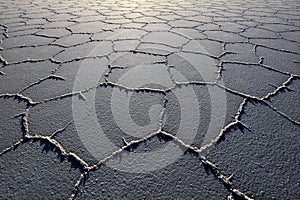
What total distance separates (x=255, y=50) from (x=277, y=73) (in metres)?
0.40

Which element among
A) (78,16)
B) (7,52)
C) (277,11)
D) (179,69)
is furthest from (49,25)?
(277,11)

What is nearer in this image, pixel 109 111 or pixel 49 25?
pixel 109 111

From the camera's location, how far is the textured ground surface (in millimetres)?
667

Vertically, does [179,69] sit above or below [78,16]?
above

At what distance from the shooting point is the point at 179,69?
1321 mm

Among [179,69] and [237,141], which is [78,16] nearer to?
[179,69]

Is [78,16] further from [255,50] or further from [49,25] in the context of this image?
[255,50]

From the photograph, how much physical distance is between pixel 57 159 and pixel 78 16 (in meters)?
2.46

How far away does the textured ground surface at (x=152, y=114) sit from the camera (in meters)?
0.67

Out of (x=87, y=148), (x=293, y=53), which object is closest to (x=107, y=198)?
(x=87, y=148)

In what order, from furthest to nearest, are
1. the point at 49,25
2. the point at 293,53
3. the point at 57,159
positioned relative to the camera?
the point at 49,25, the point at 293,53, the point at 57,159

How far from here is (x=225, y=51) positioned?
1.59 metres

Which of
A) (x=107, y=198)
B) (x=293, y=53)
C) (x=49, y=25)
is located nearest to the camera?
(x=107, y=198)

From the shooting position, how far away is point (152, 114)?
3.12 ft
